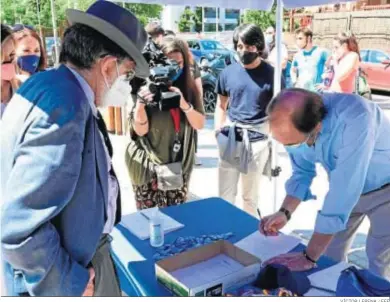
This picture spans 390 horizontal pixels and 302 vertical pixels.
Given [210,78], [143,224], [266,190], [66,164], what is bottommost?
[266,190]

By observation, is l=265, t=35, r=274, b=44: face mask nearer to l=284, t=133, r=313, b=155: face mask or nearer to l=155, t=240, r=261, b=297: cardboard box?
l=284, t=133, r=313, b=155: face mask

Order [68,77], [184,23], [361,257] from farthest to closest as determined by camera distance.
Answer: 1. [184,23]
2. [361,257]
3. [68,77]

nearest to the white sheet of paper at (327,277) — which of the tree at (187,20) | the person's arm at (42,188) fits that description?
the person's arm at (42,188)

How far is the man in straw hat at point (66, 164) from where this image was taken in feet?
3.39

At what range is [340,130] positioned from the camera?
5.23ft

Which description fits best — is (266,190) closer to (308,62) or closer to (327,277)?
(308,62)

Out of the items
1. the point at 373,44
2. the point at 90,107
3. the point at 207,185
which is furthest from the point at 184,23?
the point at 90,107

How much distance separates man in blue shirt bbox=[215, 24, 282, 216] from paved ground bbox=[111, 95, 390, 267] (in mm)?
605

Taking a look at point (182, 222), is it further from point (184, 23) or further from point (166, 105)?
point (184, 23)

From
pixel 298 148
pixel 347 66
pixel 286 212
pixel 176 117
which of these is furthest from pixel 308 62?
pixel 286 212

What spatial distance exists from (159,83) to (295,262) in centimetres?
118

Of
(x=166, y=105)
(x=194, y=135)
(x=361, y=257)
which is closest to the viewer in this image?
(x=166, y=105)

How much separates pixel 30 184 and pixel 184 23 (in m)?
21.1

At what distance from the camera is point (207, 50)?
920cm
